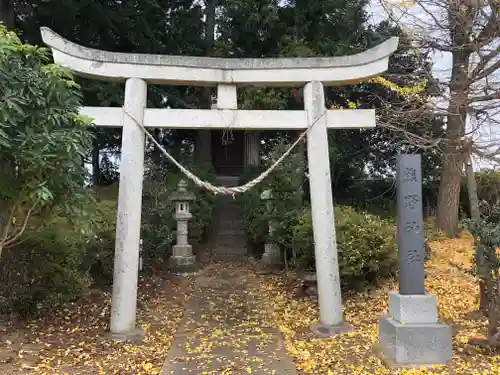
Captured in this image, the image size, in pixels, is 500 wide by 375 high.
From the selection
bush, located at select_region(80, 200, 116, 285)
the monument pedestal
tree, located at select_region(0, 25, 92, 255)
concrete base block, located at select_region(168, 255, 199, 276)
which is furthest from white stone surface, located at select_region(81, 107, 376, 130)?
concrete base block, located at select_region(168, 255, 199, 276)

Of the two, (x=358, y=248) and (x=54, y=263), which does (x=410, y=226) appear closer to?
(x=358, y=248)

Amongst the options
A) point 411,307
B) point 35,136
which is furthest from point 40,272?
point 411,307

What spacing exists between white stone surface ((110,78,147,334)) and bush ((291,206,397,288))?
3.27 metres

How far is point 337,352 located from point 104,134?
40.1 feet

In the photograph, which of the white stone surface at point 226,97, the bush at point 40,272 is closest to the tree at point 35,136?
the bush at point 40,272

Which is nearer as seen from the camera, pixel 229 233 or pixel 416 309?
pixel 416 309

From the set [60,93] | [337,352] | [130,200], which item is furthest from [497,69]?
[60,93]

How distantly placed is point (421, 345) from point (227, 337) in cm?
240

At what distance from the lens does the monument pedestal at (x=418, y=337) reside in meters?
4.79

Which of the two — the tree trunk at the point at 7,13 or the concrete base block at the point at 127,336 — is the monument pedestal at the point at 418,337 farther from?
the tree trunk at the point at 7,13

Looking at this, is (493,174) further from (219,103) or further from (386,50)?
(219,103)

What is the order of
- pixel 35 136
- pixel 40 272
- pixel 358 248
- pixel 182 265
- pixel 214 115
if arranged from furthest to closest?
pixel 182 265 → pixel 358 248 → pixel 214 115 → pixel 40 272 → pixel 35 136

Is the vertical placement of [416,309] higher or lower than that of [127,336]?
higher

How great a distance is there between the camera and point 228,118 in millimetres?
6145
